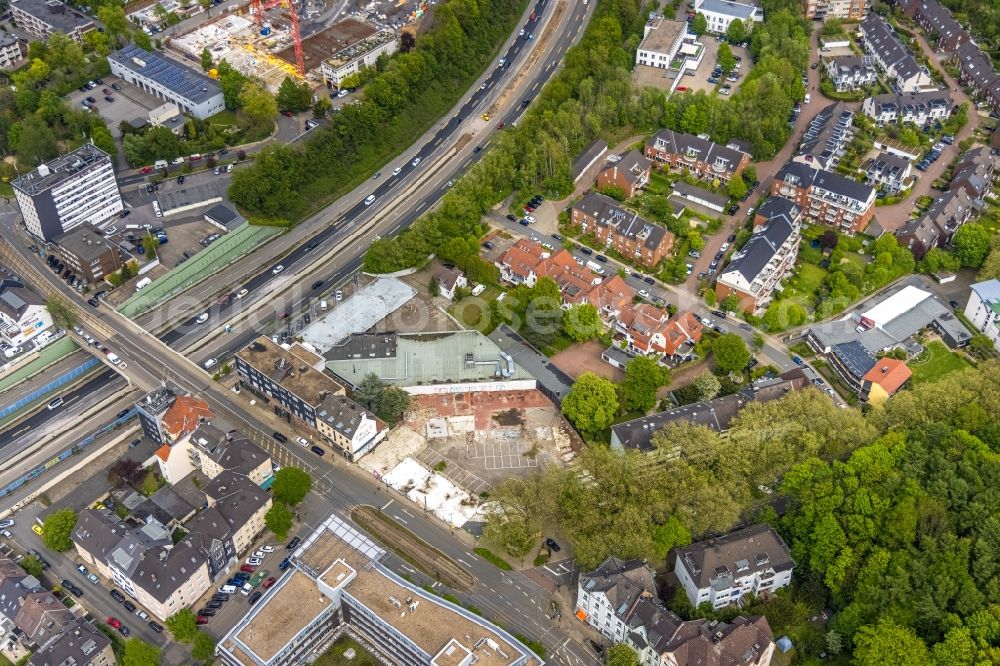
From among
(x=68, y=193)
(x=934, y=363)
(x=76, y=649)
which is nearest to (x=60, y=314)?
(x=68, y=193)

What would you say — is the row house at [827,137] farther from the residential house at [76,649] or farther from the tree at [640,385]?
the residential house at [76,649]

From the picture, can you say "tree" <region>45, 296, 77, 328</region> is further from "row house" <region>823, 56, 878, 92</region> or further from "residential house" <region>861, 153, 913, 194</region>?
"row house" <region>823, 56, 878, 92</region>

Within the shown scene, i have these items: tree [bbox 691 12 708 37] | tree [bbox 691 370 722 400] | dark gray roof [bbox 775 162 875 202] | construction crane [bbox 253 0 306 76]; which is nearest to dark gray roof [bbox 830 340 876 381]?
tree [bbox 691 370 722 400]

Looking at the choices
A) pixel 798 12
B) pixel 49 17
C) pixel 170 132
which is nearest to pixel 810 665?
pixel 170 132

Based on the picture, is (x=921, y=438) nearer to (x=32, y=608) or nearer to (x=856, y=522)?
(x=856, y=522)

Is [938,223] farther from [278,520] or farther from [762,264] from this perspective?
[278,520]
